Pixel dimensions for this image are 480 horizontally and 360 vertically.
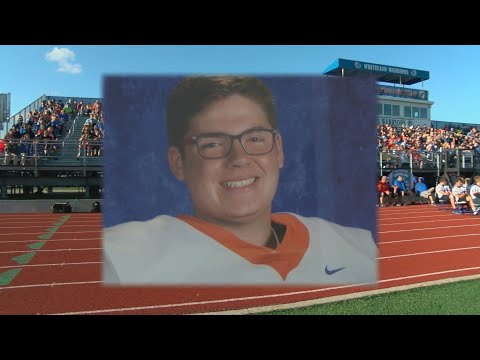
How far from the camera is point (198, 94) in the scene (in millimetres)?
5023

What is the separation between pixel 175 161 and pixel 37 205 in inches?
501

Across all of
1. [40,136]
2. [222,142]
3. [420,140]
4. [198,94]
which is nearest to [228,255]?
[222,142]

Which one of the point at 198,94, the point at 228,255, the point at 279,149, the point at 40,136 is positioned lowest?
the point at 228,255

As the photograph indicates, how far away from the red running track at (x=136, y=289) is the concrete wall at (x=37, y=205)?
3.29 m

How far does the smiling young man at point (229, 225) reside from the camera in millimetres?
5035

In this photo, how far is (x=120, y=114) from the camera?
4.99 metres

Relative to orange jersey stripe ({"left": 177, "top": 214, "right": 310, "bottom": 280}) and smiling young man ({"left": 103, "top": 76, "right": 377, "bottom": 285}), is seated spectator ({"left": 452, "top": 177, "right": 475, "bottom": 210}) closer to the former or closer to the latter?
smiling young man ({"left": 103, "top": 76, "right": 377, "bottom": 285})

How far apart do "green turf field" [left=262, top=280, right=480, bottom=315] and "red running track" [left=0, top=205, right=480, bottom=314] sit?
0.45 meters

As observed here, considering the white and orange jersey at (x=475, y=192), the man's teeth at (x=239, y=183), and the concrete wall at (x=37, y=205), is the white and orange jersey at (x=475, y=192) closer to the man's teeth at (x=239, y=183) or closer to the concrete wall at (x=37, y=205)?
the man's teeth at (x=239, y=183)

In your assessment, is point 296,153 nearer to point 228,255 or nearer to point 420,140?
point 228,255

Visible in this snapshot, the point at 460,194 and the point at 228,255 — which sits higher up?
the point at 460,194

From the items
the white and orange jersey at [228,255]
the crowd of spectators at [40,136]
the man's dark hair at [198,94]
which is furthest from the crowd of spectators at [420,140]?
the man's dark hair at [198,94]
